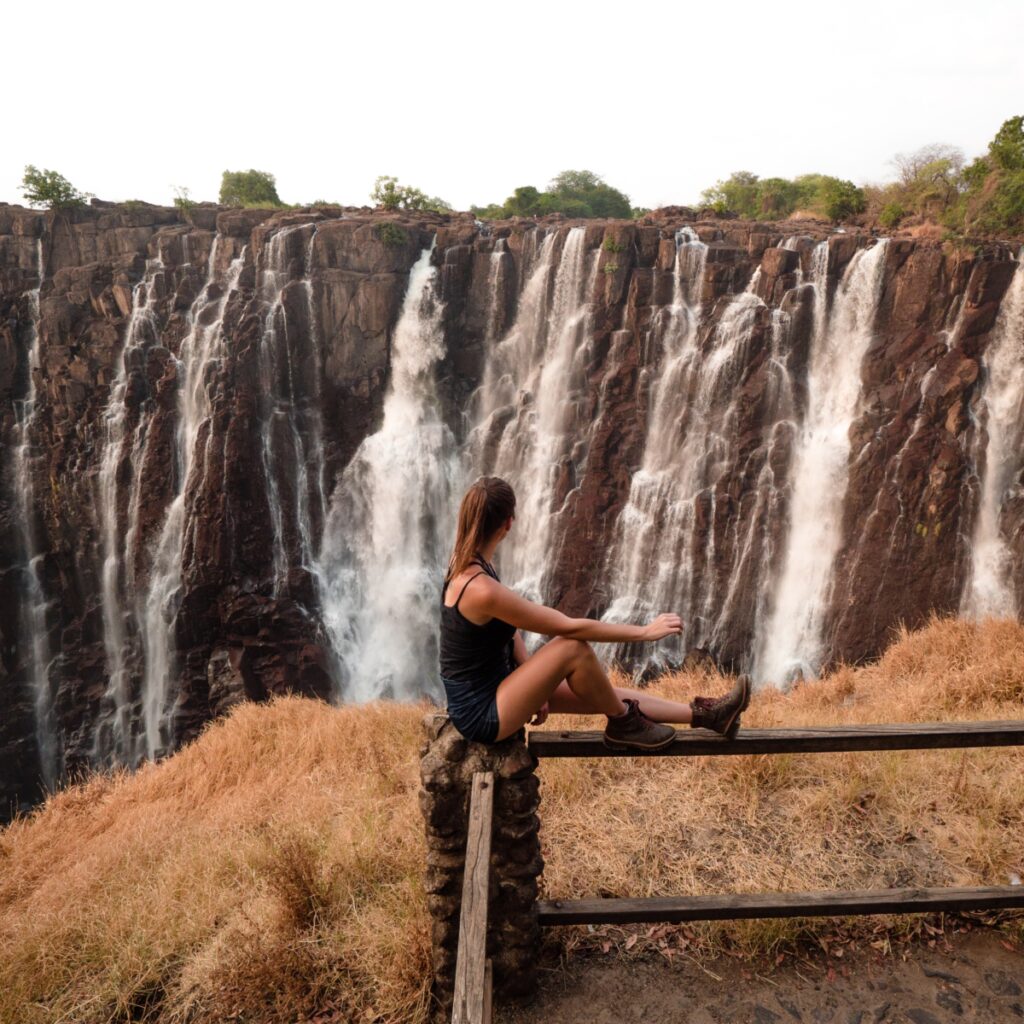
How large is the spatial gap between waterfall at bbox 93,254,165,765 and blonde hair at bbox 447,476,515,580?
15825 mm

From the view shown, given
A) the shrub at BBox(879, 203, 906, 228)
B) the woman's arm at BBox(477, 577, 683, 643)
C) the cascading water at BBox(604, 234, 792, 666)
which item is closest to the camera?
the woman's arm at BBox(477, 577, 683, 643)

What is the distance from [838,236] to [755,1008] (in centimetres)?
1377

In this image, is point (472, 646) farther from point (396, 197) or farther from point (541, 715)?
point (396, 197)

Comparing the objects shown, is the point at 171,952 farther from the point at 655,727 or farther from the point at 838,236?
the point at 838,236

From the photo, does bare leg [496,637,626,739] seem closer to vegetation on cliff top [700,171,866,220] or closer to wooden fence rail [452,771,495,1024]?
wooden fence rail [452,771,495,1024]

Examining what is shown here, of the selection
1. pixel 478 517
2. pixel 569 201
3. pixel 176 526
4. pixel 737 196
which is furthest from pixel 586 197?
pixel 478 517

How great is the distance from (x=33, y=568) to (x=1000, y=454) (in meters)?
20.9

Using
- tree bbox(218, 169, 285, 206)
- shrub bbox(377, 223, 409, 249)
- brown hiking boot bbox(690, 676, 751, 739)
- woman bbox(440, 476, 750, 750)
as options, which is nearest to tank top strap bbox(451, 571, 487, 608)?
woman bbox(440, 476, 750, 750)

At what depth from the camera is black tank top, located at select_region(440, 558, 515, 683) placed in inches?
109

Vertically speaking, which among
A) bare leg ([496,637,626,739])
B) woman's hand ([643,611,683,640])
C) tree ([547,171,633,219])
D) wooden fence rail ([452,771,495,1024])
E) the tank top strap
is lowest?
wooden fence rail ([452,771,495,1024])

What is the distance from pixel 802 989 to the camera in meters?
2.93

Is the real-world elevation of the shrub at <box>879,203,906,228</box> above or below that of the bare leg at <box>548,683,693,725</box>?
above

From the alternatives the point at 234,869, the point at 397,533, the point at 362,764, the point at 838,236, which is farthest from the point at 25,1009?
the point at 838,236

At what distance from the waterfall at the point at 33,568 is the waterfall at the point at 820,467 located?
16.3 metres
